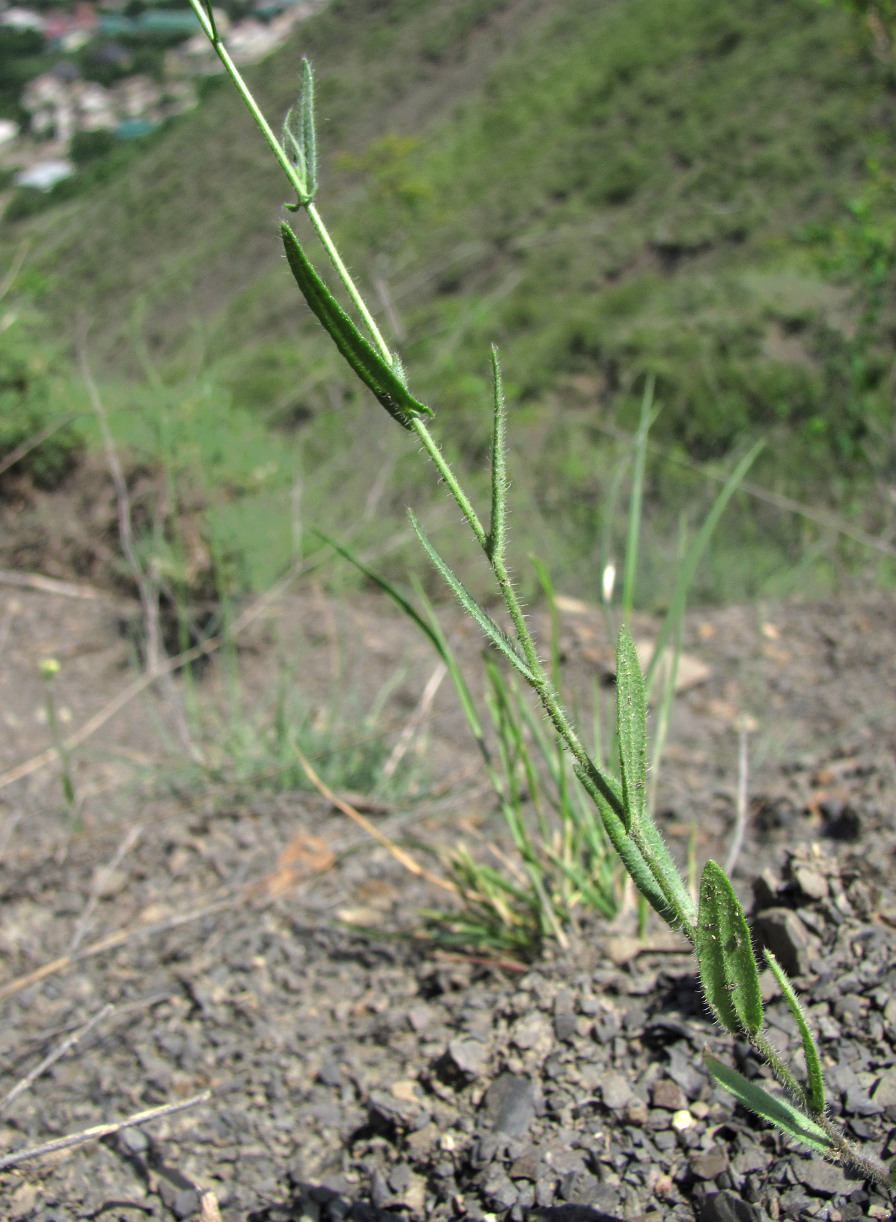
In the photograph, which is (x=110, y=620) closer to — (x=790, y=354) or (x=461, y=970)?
(x=461, y=970)

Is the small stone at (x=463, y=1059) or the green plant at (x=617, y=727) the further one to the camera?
the small stone at (x=463, y=1059)

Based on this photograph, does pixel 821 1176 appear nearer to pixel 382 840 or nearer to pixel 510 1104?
pixel 510 1104

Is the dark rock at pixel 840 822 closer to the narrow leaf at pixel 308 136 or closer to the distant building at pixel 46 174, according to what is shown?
the narrow leaf at pixel 308 136

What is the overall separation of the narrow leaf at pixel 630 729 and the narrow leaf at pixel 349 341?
9.0 inches

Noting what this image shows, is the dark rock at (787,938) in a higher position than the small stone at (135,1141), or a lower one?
lower

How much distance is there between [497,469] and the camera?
659 millimetres

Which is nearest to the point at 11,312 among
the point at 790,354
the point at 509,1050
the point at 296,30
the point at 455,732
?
the point at 455,732

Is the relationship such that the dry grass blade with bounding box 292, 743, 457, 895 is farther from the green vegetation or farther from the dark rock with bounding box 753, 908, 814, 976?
the green vegetation

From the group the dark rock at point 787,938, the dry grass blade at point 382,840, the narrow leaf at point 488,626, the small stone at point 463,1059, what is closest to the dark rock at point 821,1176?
the dark rock at point 787,938

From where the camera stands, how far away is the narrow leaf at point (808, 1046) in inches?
28.0

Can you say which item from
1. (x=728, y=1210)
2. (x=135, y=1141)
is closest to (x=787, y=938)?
(x=728, y=1210)

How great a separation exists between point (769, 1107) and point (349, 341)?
2.14 feet

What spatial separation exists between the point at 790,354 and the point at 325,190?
18.3m

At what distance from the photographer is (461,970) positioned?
1377 millimetres
